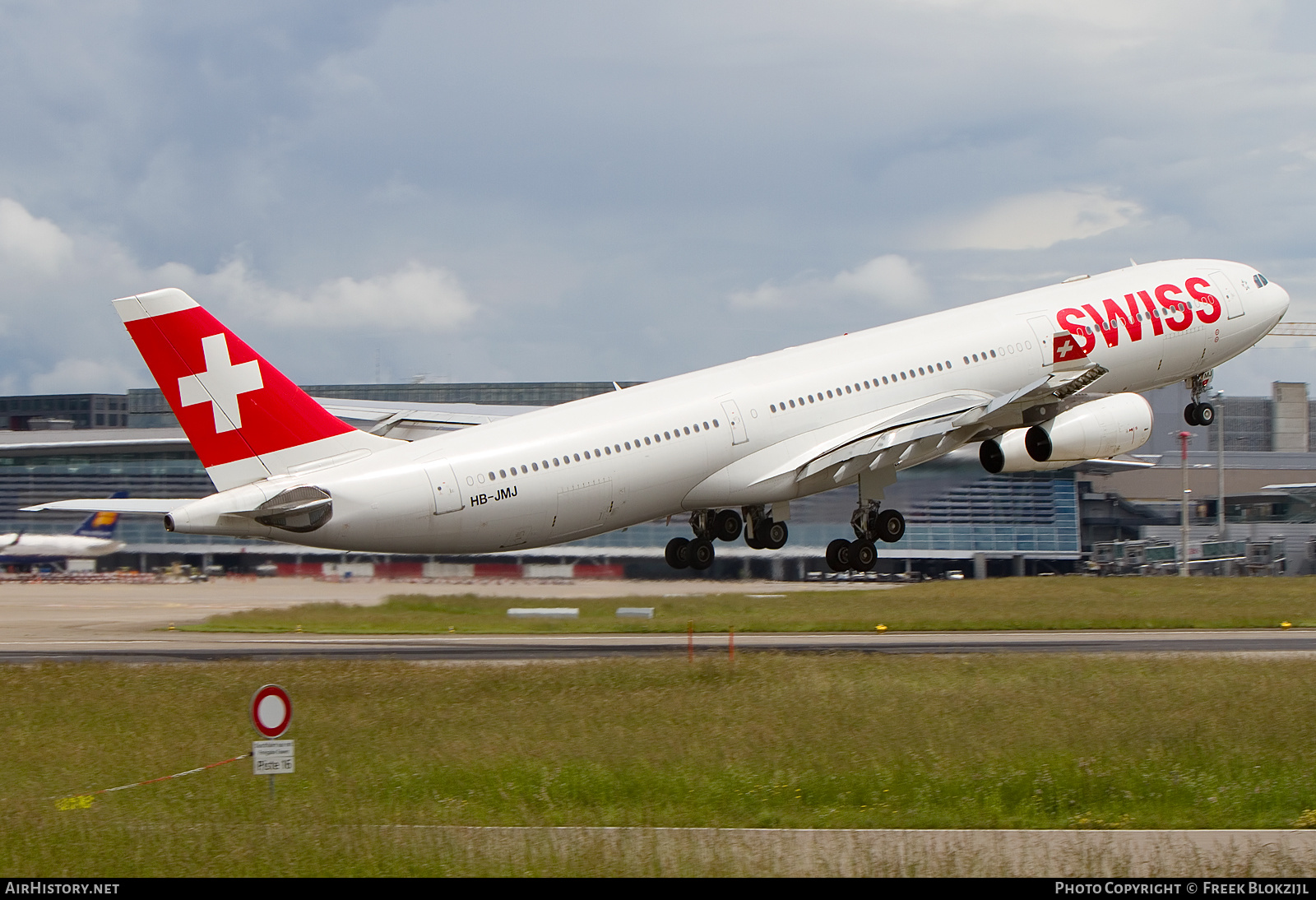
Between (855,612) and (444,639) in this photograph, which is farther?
(855,612)

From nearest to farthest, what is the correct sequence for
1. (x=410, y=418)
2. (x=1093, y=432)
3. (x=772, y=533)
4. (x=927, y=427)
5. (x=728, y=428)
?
(x=728, y=428)
(x=927, y=427)
(x=1093, y=432)
(x=772, y=533)
(x=410, y=418)

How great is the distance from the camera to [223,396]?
30.6m

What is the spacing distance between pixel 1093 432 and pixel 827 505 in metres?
20.8

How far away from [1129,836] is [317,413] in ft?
68.6

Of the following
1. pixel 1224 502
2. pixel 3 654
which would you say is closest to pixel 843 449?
pixel 3 654

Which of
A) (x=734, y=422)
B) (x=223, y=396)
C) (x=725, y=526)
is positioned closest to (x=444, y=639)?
(x=725, y=526)

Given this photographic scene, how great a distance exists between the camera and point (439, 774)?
77.6 ft

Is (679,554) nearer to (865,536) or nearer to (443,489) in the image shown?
(865,536)

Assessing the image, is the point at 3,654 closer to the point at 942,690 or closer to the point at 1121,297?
the point at 942,690

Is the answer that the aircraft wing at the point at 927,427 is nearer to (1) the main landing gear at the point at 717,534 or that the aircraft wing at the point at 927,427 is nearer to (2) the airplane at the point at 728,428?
(2) the airplane at the point at 728,428

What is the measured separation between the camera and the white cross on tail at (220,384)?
30281 millimetres

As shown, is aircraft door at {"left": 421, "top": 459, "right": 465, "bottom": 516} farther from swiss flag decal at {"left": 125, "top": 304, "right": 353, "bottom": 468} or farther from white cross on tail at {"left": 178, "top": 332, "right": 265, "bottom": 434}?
white cross on tail at {"left": 178, "top": 332, "right": 265, "bottom": 434}

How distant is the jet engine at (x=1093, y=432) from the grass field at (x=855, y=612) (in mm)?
13196

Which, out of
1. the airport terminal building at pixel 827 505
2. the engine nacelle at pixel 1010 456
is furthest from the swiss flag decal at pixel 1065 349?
the airport terminal building at pixel 827 505
